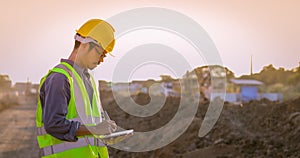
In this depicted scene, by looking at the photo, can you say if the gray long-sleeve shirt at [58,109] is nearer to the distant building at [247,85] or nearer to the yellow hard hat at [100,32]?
the yellow hard hat at [100,32]

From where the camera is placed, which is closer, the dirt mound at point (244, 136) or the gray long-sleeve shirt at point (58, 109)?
the gray long-sleeve shirt at point (58, 109)

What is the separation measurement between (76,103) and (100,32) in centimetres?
49

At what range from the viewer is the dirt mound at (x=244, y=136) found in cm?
1234

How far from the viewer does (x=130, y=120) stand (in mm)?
24875

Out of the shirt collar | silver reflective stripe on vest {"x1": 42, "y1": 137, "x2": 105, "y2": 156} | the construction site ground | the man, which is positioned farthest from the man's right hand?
the construction site ground

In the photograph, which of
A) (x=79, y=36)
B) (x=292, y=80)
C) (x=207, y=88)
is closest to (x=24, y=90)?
(x=292, y=80)

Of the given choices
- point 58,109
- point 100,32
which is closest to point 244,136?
point 100,32

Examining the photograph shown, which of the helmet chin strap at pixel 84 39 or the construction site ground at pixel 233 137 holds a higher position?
the helmet chin strap at pixel 84 39

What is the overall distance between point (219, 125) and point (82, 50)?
13.1m

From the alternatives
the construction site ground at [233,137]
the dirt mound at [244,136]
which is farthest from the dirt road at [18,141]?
the dirt mound at [244,136]

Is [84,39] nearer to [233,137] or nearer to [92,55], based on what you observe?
[92,55]

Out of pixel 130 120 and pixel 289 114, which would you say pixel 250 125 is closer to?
pixel 289 114

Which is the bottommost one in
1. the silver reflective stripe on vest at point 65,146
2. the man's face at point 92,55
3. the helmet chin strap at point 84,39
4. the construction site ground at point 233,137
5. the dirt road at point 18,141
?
the dirt road at point 18,141

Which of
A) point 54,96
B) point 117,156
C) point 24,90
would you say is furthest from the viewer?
point 24,90
